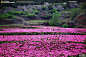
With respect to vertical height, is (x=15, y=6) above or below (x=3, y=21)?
above

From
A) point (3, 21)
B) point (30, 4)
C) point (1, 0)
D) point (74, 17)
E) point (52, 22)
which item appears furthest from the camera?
point (30, 4)

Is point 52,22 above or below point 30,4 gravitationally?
below

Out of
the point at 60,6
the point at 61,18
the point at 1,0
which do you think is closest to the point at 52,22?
the point at 61,18

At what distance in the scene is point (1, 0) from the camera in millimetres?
41594

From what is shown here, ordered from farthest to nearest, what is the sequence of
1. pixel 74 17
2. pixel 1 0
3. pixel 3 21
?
pixel 1 0 < pixel 74 17 < pixel 3 21

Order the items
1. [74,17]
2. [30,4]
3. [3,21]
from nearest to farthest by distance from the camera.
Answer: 1. [3,21]
2. [74,17]
3. [30,4]

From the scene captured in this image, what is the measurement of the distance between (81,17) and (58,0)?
15657 mm

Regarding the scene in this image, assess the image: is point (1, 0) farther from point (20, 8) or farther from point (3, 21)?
point (3, 21)

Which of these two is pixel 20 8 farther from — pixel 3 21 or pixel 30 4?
pixel 3 21

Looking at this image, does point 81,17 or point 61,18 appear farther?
point 61,18

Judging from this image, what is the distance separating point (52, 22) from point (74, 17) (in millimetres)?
12541

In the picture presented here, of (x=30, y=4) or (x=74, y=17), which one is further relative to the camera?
(x=30, y=4)

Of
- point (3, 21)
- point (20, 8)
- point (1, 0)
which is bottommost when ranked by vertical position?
A: point (3, 21)

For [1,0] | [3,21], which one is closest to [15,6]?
[1,0]
